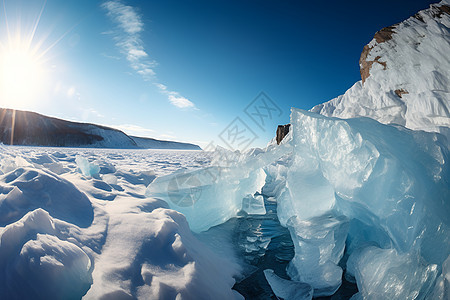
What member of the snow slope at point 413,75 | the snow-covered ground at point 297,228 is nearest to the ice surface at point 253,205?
the snow-covered ground at point 297,228

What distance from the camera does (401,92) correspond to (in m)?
3.50

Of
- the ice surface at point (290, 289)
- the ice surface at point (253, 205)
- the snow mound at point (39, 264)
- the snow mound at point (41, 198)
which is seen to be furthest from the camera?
the ice surface at point (253, 205)

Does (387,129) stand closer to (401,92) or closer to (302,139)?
(302,139)

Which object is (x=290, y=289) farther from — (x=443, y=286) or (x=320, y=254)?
(x=443, y=286)

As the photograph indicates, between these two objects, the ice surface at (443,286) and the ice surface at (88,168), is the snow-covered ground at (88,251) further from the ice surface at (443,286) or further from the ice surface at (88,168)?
the ice surface at (88,168)

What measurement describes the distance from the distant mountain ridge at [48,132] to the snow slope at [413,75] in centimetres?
4412

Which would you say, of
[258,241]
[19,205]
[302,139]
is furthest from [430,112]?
[19,205]

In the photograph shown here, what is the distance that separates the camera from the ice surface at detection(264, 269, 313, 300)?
5.16ft

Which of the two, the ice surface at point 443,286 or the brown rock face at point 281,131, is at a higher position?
the brown rock face at point 281,131

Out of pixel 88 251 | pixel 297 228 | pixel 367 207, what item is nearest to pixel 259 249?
pixel 297 228

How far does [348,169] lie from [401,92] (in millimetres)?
2730

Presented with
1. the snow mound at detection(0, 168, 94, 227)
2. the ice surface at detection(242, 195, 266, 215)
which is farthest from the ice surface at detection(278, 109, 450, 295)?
the snow mound at detection(0, 168, 94, 227)

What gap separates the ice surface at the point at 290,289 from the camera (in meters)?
1.57

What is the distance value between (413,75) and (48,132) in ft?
160
